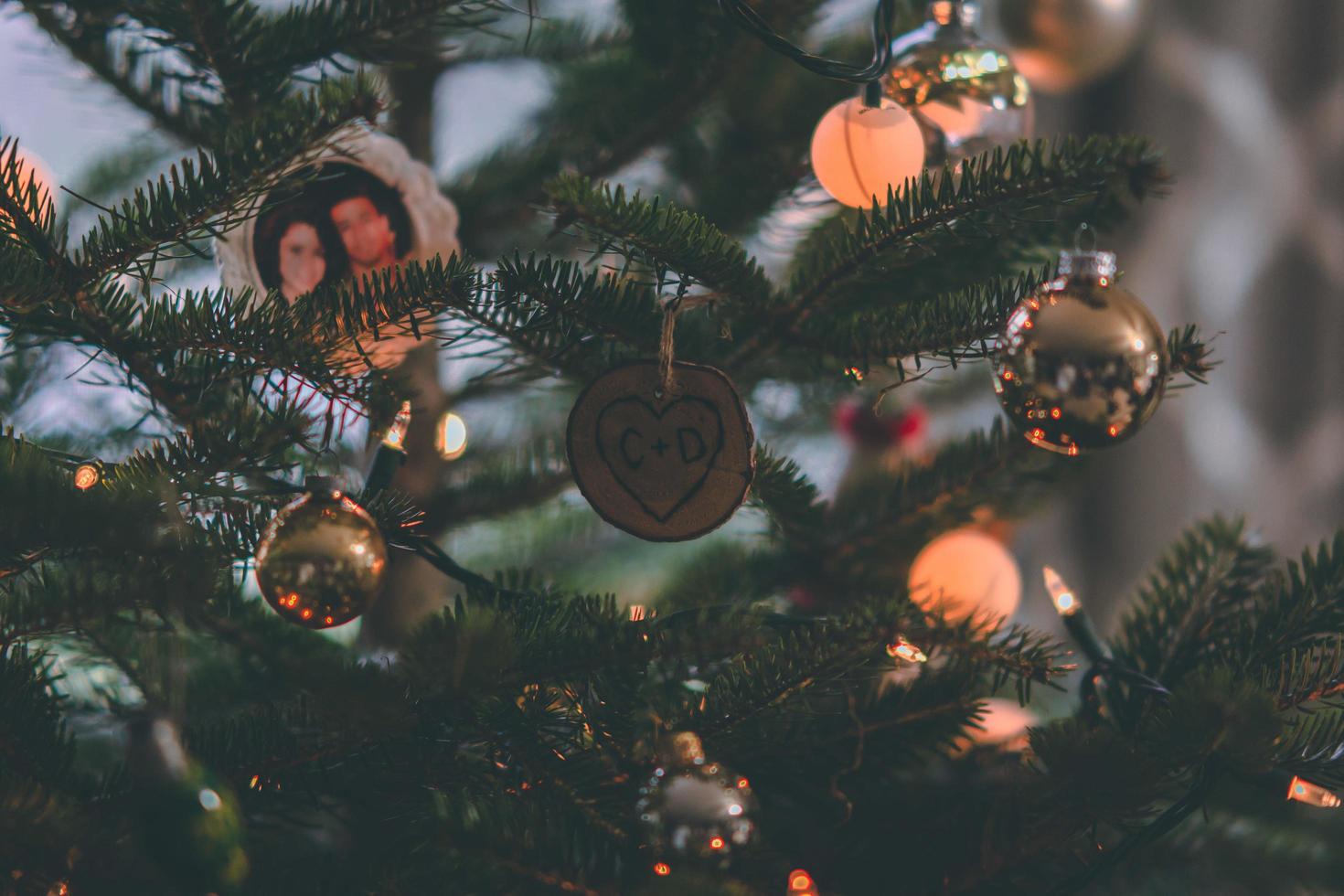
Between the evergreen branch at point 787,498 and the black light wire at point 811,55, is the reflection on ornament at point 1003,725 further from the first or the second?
the black light wire at point 811,55

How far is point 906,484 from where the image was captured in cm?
62

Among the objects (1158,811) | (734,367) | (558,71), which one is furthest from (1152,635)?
(558,71)

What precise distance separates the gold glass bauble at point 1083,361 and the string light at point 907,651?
0.10m

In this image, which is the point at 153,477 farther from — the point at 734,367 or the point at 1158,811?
the point at 1158,811

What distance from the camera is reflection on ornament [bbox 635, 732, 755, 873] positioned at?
38 cm

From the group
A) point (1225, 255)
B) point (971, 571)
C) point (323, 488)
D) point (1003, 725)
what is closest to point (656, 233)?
point (323, 488)

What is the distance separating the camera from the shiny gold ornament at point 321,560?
40cm

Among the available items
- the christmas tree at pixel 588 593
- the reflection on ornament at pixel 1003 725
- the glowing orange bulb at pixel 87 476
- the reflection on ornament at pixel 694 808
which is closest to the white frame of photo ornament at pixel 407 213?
the christmas tree at pixel 588 593

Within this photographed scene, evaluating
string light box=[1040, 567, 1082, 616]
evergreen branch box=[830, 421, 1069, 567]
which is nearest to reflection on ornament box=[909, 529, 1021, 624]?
evergreen branch box=[830, 421, 1069, 567]

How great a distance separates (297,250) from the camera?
49cm

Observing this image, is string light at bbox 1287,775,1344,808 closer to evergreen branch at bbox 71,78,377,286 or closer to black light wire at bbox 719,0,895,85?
black light wire at bbox 719,0,895,85

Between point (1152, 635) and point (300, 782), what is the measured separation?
388mm

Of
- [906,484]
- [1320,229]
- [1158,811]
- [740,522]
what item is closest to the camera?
[1158,811]

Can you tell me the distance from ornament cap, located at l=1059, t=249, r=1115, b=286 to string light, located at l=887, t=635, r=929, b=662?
0.51 ft
